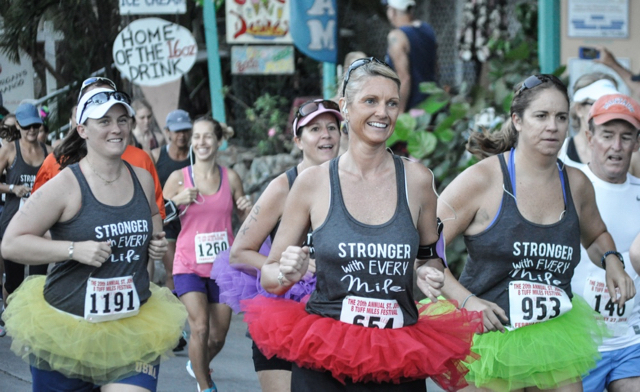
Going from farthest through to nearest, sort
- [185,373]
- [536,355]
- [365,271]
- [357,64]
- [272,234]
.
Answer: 1. [185,373]
2. [272,234]
3. [536,355]
4. [357,64]
5. [365,271]

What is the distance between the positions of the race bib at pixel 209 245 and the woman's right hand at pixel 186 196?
288mm

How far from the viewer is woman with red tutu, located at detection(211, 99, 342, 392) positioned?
13.5 ft

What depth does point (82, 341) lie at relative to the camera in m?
4.14

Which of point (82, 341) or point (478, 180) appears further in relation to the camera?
point (82, 341)

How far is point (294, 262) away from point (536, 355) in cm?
127

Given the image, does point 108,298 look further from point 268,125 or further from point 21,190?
point 268,125

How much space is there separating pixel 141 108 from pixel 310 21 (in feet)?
7.34

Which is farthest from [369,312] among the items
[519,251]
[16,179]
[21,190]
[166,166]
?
[16,179]

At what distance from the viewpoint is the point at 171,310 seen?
4621 mm

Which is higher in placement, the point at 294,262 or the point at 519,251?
the point at 294,262

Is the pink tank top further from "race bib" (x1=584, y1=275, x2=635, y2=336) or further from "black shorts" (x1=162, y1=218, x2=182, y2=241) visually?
"race bib" (x1=584, y1=275, x2=635, y2=336)

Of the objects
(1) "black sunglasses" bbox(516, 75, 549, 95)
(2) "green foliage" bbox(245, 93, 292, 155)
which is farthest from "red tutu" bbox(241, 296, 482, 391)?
(2) "green foliage" bbox(245, 93, 292, 155)

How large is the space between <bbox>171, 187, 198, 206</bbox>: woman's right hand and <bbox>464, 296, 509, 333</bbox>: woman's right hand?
3.67 metres

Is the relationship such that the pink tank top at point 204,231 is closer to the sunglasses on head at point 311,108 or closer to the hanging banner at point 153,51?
the sunglasses on head at point 311,108
